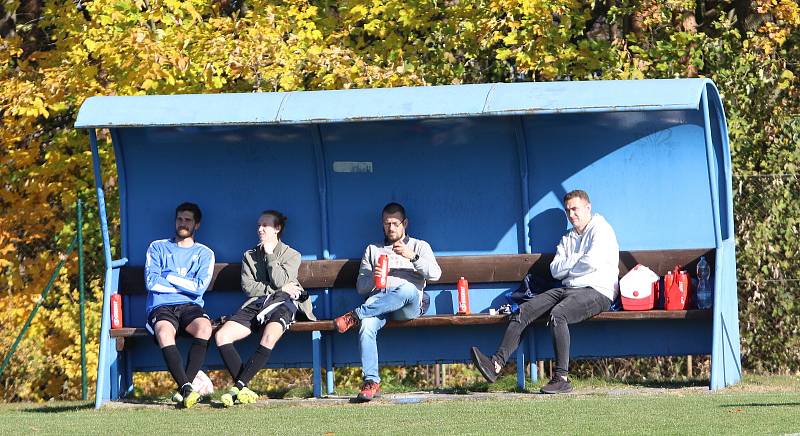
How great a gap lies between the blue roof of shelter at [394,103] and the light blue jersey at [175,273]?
3.43ft

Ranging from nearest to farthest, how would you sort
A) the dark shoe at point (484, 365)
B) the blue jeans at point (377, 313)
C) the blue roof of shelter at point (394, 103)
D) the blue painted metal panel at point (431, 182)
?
the blue roof of shelter at point (394, 103) → the dark shoe at point (484, 365) → the blue jeans at point (377, 313) → the blue painted metal panel at point (431, 182)

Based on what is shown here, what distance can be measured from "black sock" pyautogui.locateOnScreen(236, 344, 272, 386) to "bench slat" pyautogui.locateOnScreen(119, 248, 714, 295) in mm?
915

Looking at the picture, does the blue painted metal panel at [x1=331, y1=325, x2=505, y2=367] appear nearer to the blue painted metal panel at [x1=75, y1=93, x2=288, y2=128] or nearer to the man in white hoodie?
the man in white hoodie

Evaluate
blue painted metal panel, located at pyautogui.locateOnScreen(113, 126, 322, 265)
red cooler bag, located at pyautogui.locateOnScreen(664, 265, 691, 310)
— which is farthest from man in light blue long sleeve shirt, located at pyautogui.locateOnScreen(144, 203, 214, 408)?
red cooler bag, located at pyautogui.locateOnScreen(664, 265, 691, 310)

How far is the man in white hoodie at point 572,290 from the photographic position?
10047mm

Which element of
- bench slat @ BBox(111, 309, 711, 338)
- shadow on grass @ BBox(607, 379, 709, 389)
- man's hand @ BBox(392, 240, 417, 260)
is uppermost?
man's hand @ BBox(392, 240, 417, 260)

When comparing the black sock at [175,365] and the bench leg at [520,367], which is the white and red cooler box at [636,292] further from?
the black sock at [175,365]

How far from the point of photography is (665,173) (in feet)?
35.7

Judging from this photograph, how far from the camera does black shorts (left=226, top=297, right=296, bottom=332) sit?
1039cm

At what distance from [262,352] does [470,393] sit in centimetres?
147

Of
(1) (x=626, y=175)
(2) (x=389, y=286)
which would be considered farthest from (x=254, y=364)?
(1) (x=626, y=175)

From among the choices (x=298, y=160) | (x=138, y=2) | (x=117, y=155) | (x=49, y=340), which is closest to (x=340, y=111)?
(x=298, y=160)

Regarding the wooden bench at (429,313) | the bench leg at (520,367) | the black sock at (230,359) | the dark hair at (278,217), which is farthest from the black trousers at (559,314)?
the dark hair at (278,217)

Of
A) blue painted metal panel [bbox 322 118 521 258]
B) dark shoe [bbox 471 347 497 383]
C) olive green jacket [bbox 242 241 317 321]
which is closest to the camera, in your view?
dark shoe [bbox 471 347 497 383]
